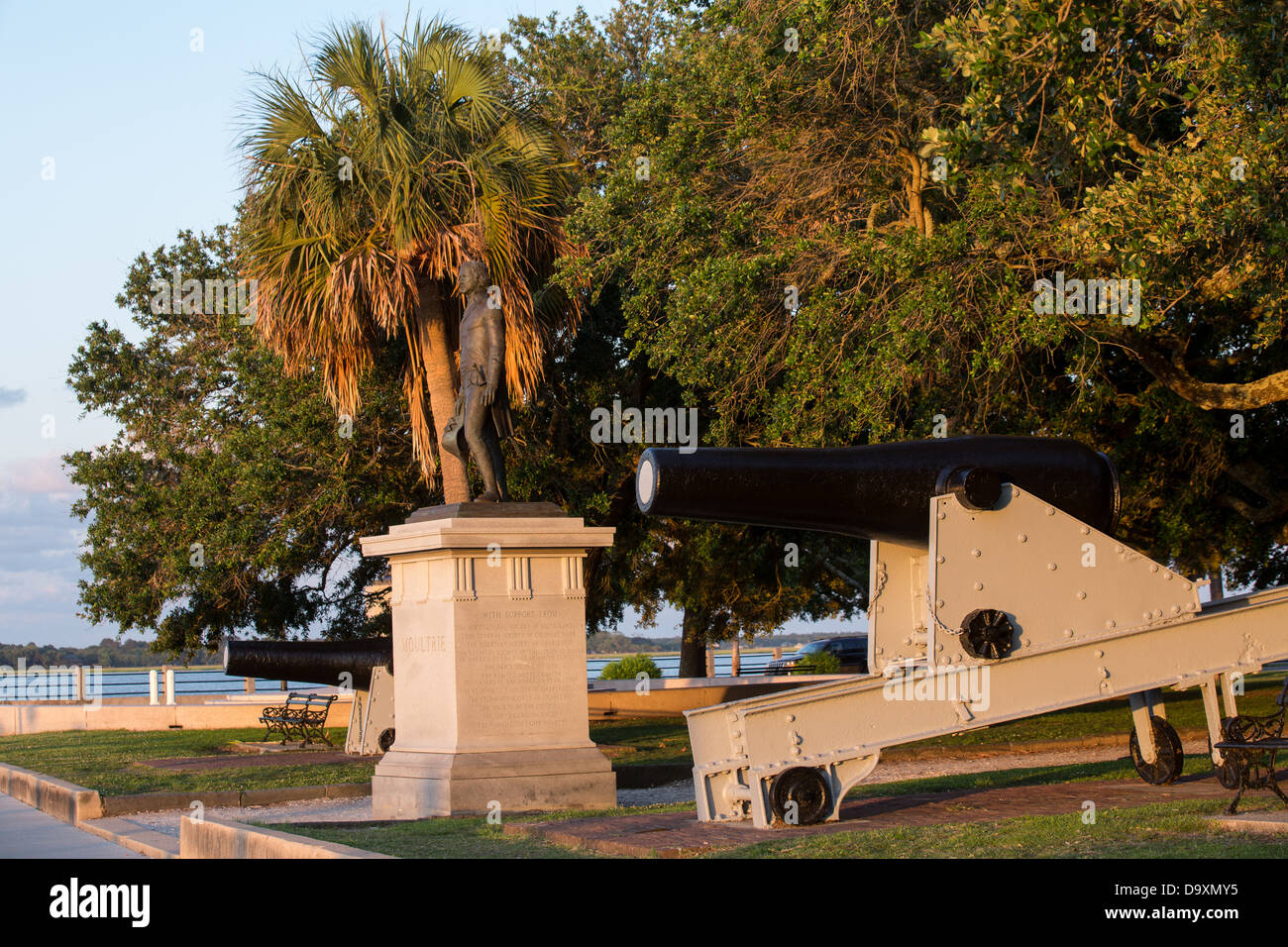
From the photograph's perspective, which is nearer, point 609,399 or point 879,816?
point 879,816

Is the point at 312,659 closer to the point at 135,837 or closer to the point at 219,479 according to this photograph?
the point at 219,479

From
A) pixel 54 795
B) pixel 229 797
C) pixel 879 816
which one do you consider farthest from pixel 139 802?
pixel 879 816

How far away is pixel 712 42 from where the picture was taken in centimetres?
1452

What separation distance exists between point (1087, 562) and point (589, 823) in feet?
10.7

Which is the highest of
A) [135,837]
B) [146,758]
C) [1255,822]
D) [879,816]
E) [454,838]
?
[1255,822]

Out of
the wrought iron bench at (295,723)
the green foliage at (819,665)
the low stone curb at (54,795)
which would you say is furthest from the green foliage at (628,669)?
the low stone curb at (54,795)

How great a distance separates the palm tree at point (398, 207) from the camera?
47.1ft

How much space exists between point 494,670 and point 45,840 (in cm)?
337

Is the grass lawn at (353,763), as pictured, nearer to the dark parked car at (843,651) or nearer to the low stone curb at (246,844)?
the low stone curb at (246,844)

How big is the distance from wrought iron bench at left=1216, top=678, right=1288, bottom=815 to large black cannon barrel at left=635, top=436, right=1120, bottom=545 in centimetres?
154

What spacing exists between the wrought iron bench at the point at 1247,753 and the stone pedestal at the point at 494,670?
4.60 m

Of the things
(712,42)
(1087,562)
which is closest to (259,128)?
(712,42)

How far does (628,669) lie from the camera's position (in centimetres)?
2841

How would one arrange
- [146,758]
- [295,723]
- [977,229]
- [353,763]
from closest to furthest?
[977,229] → [353,763] → [146,758] → [295,723]
